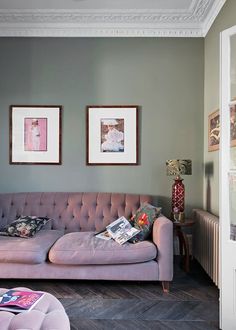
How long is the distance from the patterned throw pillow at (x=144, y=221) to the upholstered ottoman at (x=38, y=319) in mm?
1447

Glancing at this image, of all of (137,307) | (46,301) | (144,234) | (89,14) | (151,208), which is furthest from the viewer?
(89,14)

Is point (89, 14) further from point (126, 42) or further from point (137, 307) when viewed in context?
point (137, 307)

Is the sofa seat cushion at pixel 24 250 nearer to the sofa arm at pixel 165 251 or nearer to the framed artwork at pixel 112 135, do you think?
the sofa arm at pixel 165 251

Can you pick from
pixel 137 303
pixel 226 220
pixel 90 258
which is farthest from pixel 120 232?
pixel 226 220

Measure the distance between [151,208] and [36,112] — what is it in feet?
6.41

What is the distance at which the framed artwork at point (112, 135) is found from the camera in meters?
3.83

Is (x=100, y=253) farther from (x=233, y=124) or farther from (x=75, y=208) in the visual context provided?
(x=233, y=124)

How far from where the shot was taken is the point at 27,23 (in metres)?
3.80

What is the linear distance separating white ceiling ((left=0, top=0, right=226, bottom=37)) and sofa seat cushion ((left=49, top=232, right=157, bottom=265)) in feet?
8.77

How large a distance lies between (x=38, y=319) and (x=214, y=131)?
8.95 ft

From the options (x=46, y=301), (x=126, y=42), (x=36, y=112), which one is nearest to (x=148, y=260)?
(x=46, y=301)

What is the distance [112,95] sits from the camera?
3.86 m

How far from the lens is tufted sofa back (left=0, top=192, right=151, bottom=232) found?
3.46 meters

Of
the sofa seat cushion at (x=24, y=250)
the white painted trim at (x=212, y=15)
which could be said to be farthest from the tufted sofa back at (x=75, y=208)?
the white painted trim at (x=212, y=15)
